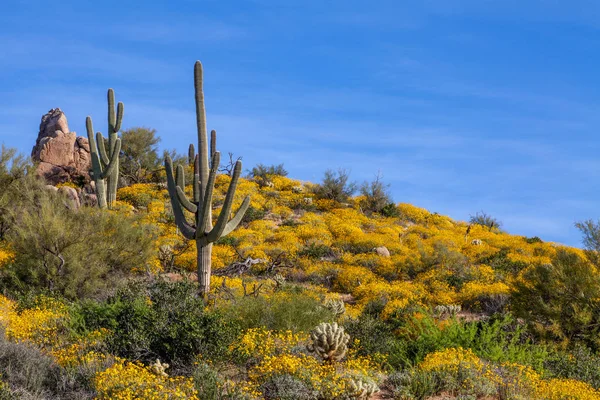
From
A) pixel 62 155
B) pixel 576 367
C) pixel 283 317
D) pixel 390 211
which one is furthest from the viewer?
pixel 62 155

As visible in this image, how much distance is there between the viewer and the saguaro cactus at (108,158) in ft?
77.3

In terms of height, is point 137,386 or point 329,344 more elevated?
point 329,344

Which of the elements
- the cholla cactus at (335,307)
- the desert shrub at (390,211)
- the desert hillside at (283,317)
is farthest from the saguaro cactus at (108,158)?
the desert shrub at (390,211)

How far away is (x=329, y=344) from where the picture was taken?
9352mm

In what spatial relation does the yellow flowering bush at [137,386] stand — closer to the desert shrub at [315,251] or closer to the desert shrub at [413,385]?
the desert shrub at [413,385]

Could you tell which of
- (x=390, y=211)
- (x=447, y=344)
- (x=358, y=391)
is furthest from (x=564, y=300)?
(x=390, y=211)

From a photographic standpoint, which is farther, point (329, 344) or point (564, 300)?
point (564, 300)

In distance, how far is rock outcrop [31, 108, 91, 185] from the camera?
100 ft

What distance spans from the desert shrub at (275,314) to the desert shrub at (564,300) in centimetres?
471

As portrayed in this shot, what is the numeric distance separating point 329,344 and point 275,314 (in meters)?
1.91

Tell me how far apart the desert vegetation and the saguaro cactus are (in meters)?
0.08

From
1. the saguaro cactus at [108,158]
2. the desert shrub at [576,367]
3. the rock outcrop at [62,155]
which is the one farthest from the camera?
the rock outcrop at [62,155]

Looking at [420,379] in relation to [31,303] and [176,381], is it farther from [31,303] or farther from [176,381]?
[31,303]

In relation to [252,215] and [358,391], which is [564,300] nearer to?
[358,391]
